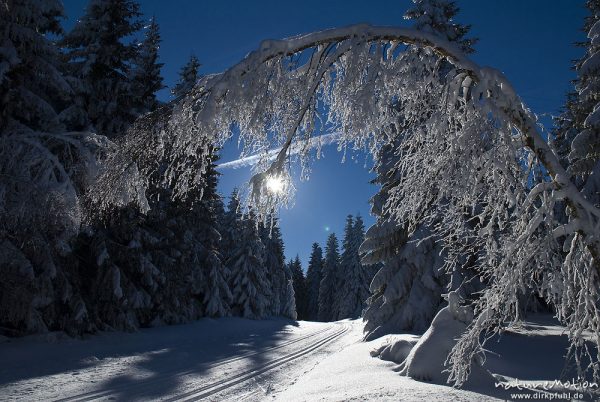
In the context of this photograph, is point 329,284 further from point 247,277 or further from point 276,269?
point 247,277

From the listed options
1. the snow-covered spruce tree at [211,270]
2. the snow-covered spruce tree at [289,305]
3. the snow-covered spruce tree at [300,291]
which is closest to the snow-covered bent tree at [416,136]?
the snow-covered spruce tree at [211,270]

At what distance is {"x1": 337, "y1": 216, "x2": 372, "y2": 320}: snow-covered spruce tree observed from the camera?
187 feet

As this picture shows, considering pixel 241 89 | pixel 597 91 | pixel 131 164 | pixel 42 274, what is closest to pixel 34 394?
pixel 42 274

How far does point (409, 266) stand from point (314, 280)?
201 ft

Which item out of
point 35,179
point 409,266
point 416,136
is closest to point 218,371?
point 35,179

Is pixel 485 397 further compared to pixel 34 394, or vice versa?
pixel 34 394

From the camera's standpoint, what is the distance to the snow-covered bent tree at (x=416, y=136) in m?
3.21

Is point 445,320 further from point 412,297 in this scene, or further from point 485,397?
point 412,297

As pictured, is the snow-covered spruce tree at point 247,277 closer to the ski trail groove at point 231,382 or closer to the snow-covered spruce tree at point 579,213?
the ski trail groove at point 231,382

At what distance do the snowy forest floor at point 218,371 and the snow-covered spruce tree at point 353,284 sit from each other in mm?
40941

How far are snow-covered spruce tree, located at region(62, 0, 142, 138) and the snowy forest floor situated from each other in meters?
10.6

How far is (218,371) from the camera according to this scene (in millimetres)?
11602

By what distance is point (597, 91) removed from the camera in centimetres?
1276

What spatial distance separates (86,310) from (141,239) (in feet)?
17.9
